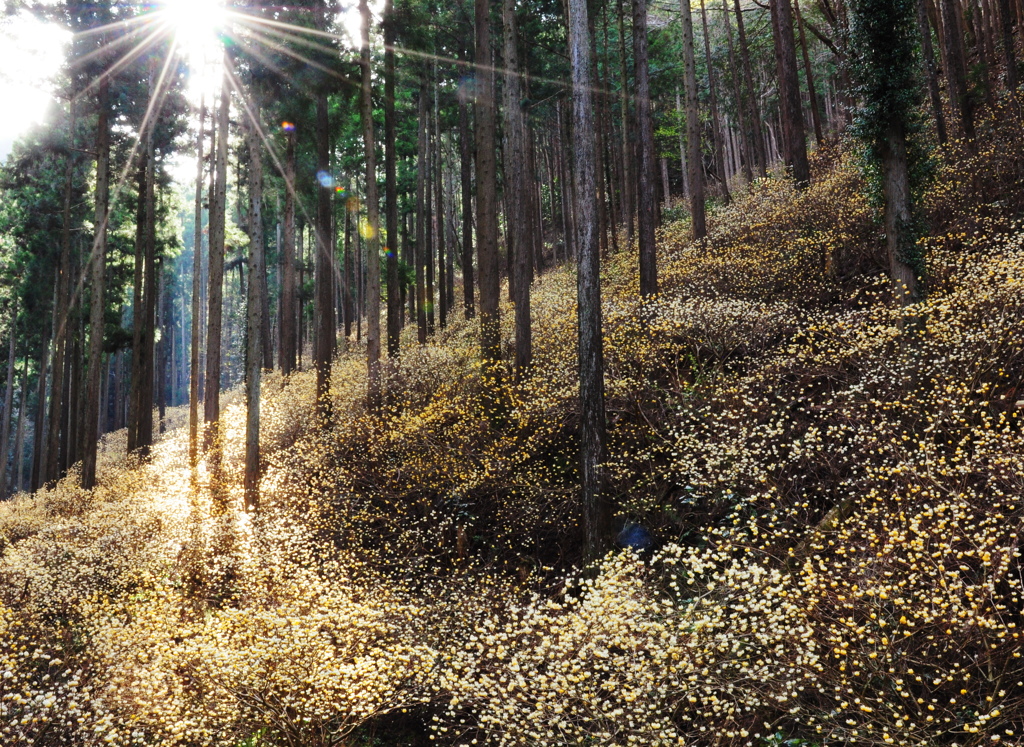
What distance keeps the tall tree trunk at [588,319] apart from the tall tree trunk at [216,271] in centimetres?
921

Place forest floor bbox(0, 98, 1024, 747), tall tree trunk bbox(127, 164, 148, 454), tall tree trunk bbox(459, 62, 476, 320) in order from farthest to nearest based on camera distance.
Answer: tall tree trunk bbox(459, 62, 476, 320) < tall tree trunk bbox(127, 164, 148, 454) < forest floor bbox(0, 98, 1024, 747)

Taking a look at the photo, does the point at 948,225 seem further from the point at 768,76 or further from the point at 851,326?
the point at 768,76

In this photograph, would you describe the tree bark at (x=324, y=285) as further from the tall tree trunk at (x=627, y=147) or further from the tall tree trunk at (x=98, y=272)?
the tall tree trunk at (x=627, y=147)

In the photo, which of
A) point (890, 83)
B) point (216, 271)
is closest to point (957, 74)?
point (890, 83)

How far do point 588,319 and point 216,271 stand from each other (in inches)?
493

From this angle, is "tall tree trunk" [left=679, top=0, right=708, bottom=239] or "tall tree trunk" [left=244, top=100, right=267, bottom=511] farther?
"tall tree trunk" [left=679, top=0, right=708, bottom=239]

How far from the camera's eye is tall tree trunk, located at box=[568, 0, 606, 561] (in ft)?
27.0

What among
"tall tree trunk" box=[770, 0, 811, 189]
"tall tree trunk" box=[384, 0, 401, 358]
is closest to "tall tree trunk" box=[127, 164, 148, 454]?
"tall tree trunk" box=[384, 0, 401, 358]

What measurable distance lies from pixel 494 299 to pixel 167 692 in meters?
9.40

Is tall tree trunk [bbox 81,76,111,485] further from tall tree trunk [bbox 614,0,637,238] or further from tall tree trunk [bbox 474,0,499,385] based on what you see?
tall tree trunk [bbox 614,0,637,238]

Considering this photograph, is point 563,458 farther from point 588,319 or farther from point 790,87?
point 790,87

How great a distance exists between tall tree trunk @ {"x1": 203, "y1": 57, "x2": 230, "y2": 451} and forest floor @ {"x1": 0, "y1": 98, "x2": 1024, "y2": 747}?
2057 millimetres

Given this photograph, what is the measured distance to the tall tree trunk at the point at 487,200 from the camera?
A: 523 inches

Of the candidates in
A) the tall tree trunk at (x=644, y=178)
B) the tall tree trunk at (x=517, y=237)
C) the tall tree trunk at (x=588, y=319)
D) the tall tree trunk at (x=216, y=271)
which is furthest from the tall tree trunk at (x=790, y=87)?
the tall tree trunk at (x=216, y=271)
